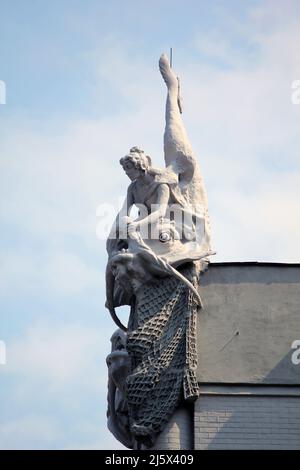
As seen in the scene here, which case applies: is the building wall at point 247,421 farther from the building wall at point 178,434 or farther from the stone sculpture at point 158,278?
the stone sculpture at point 158,278

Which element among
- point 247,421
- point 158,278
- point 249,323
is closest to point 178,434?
point 247,421

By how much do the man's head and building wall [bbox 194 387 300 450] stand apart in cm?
442

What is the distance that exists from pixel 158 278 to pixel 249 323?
1.82 meters

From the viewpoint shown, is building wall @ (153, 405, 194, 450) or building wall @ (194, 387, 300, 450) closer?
building wall @ (153, 405, 194, 450)

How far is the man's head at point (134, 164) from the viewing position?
861 inches

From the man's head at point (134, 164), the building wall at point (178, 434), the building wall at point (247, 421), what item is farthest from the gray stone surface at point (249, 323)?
the man's head at point (134, 164)

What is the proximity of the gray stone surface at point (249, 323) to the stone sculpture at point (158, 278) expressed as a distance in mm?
343

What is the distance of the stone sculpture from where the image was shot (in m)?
20.0

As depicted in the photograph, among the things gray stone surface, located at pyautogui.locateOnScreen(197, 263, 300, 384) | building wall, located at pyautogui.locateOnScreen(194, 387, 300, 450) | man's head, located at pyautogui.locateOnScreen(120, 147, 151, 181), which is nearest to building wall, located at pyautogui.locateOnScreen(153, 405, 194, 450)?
building wall, located at pyautogui.locateOnScreen(194, 387, 300, 450)

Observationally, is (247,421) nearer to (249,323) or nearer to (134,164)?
(249,323)

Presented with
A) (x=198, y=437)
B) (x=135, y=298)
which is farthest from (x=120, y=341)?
(x=198, y=437)

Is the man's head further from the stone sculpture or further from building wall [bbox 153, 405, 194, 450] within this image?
building wall [bbox 153, 405, 194, 450]

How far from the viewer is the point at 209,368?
20562mm
